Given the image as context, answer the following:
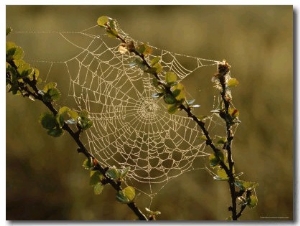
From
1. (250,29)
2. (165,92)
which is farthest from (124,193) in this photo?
(250,29)

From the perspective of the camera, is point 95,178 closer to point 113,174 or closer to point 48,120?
point 113,174

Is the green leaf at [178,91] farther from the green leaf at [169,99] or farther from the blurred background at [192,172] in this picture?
the blurred background at [192,172]

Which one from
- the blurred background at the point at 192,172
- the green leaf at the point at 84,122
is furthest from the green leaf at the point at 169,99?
the blurred background at the point at 192,172

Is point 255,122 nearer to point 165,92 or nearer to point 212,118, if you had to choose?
point 212,118

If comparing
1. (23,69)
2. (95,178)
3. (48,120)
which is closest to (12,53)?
(23,69)

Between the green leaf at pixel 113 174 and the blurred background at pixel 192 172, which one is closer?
the green leaf at pixel 113 174

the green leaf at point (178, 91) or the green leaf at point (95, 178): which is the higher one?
the green leaf at point (178, 91)

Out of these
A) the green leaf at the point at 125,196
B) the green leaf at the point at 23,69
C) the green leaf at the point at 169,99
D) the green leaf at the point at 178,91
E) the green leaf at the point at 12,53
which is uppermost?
the green leaf at the point at 12,53
